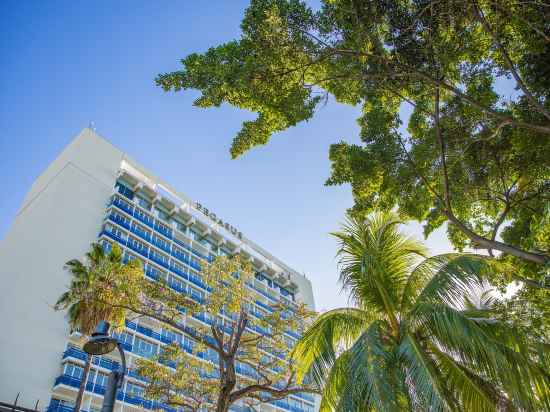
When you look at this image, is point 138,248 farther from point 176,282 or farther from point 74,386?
point 74,386

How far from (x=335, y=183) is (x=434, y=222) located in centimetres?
353

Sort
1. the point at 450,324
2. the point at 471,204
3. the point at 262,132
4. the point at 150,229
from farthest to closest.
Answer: the point at 150,229
the point at 471,204
the point at 262,132
the point at 450,324

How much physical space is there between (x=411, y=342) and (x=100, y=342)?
19.7ft

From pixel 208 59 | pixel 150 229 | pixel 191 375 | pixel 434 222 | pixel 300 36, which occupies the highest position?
pixel 150 229

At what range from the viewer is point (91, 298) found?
16.6 m

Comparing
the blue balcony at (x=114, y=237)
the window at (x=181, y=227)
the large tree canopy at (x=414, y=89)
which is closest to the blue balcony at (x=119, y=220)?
the blue balcony at (x=114, y=237)

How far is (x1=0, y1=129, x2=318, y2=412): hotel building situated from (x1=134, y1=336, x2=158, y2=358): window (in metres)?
0.10

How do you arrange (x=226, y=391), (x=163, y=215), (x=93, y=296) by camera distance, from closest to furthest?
(x=226, y=391) < (x=93, y=296) < (x=163, y=215)

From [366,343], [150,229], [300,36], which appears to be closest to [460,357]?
[366,343]

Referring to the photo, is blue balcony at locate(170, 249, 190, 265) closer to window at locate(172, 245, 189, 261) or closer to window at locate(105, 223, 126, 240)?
window at locate(172, 245, 189, 261)

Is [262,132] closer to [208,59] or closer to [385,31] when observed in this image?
[208,59]

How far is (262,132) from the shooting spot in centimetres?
1147

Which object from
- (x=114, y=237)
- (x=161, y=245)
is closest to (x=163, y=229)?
(x=161, y=245)

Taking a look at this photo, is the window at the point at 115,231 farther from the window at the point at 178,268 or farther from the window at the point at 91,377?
the window at the point at 91,377
